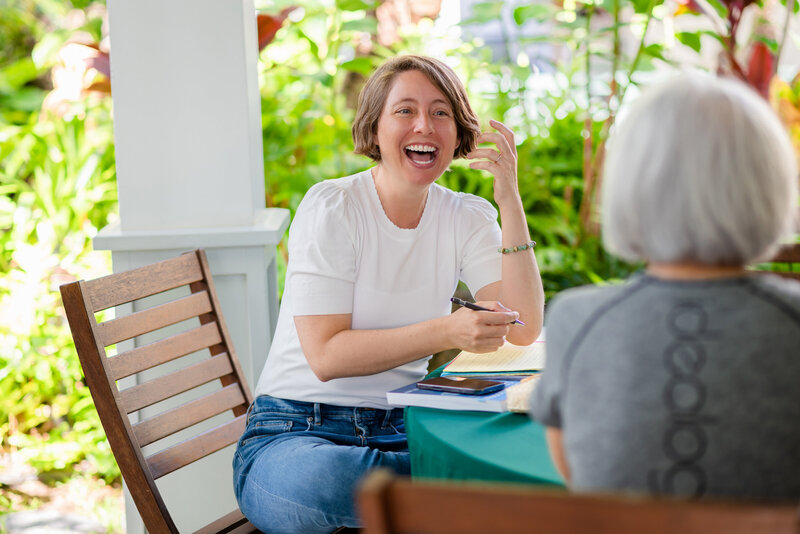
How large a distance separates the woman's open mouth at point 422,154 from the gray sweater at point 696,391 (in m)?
1.06

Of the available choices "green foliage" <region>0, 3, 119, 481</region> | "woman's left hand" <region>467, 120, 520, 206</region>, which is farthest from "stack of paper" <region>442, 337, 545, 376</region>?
"green foliage" <region>0, 3, 119, 481</region>

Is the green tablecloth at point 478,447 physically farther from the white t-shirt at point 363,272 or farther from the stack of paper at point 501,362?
the white t-shirt at point 363,272

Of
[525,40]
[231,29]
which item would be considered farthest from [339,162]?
[231,29]

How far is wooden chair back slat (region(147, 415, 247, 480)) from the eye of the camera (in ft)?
6.18

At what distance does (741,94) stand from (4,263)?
356cm

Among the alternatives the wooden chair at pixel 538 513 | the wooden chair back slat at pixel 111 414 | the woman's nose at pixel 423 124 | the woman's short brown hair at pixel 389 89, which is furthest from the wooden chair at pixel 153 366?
the wooden chair at pixel 538 513

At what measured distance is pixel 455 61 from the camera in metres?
4.04

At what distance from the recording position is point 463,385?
59.0 inches

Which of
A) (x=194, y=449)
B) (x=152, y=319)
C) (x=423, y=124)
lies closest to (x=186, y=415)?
(x=194, y=449)

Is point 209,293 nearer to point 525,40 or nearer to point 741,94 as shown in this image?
point 741,94

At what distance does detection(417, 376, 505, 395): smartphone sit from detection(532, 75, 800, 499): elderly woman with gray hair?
1.81 ft

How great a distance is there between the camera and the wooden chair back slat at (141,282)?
1.86 meters

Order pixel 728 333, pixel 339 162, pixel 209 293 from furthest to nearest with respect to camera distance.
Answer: pixel 339 162
pixel 209 293
pixel 728 333

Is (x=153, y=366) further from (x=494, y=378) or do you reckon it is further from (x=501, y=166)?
(x=501, y=166)
